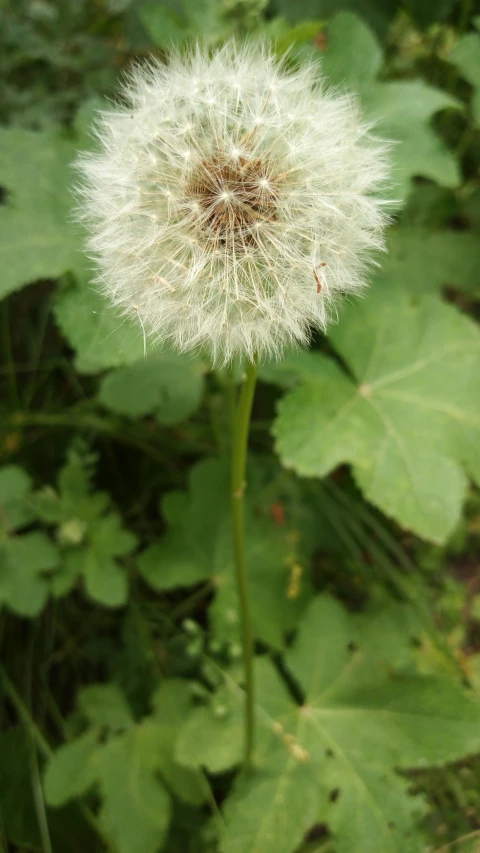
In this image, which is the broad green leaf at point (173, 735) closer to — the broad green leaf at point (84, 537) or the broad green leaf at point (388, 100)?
the broad green leaf at point (84, 537)

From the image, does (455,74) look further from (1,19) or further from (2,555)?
(2,555)

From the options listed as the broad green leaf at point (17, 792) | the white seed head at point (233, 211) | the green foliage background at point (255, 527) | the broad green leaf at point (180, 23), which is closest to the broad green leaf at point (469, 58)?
the green foliage background at point (255, 527)

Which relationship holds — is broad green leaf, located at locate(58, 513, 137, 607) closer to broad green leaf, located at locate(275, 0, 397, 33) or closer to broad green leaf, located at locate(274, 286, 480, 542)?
broad green leaf, located at locate(274, 286, 480, 542)

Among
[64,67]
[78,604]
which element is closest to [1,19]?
[64,67]

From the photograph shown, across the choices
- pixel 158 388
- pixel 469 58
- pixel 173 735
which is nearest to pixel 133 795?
pixel 173 735

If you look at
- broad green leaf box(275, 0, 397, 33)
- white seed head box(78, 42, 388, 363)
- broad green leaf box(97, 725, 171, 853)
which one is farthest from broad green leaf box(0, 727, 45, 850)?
broad green leaf box(275, 0, 397, 33)

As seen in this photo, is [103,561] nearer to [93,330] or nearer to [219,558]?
[219,558]
